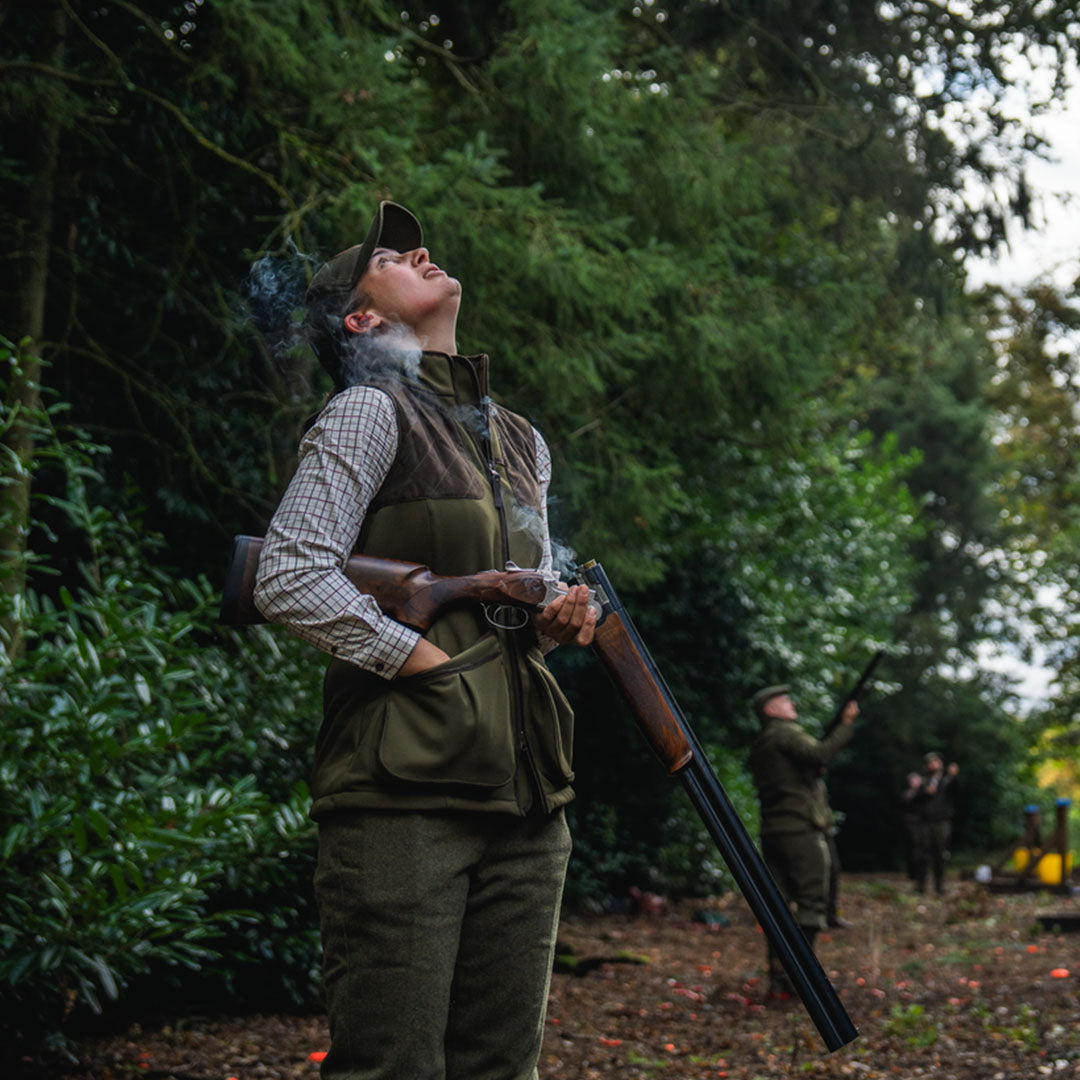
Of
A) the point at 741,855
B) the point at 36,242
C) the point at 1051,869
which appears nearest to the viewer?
the point at 741,855

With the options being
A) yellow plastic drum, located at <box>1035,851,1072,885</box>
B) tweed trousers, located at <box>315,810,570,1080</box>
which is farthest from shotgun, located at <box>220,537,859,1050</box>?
yellow plastic drum, located at <box>1035,851,1072,885</box>

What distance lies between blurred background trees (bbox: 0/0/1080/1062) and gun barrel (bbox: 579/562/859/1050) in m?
1.31

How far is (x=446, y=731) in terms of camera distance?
232 centimetres

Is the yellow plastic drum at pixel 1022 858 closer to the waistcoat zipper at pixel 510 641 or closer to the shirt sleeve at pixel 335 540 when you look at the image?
the waistcoat zipper at pixel 510 641

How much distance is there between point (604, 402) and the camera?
29.9ft

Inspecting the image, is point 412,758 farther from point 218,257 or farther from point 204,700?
point 218,257

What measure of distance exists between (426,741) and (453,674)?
5.2 inches

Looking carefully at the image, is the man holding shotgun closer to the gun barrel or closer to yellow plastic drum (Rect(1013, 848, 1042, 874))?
the gun barrel

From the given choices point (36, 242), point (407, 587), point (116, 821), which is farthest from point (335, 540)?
point (36, 242)

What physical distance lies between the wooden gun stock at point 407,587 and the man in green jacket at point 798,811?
626cm

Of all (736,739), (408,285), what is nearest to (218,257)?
(408,285)

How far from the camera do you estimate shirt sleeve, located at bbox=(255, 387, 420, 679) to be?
2342mm

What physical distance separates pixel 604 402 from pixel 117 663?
4.84 metres

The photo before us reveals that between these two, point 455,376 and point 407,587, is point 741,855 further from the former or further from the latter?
point 455,376
